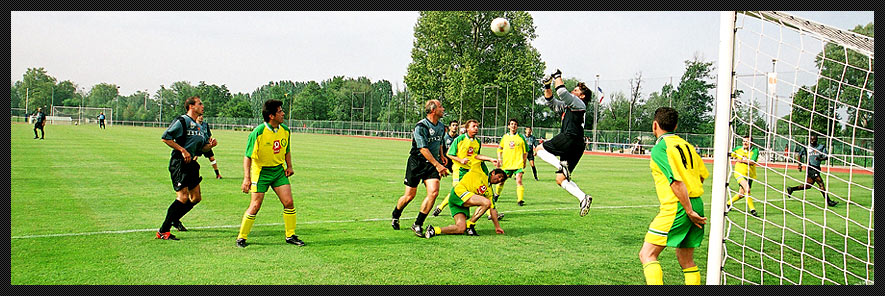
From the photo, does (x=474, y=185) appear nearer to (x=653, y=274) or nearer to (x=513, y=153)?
(x=653, y=274)

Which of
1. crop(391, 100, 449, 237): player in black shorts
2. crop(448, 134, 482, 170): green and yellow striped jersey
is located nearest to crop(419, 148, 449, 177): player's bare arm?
crop(391, 100, 449, 237): player in black shorts

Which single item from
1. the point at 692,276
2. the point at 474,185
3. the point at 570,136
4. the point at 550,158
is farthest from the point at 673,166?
the point at 474,185

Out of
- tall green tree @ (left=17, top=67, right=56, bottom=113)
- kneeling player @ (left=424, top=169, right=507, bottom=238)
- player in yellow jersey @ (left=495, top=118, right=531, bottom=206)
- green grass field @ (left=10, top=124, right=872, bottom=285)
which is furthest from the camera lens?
tall green tree @ (left=17, top=67, right=56, bottom=113)

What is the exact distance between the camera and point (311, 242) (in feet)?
23.7

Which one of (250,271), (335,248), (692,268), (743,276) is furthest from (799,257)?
(250,271)

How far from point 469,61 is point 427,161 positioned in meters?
50.0

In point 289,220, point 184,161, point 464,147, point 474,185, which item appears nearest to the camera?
point 289,220

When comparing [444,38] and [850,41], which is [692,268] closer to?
[850,41]

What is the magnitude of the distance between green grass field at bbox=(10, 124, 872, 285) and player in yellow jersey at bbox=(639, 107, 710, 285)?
108 cm

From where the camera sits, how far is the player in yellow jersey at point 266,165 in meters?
6.83

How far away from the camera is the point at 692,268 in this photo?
483cm

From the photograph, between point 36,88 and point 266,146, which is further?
point 36,88

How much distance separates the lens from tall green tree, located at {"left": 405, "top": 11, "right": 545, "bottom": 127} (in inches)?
2202

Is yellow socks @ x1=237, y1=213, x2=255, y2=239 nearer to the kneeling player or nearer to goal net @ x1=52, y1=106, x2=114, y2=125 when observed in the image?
the kneeling player
